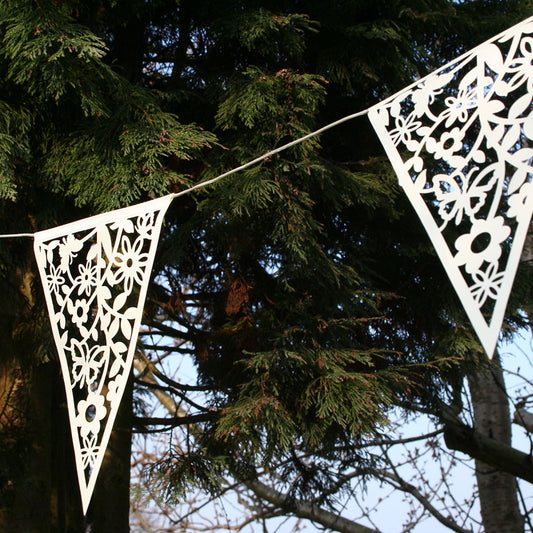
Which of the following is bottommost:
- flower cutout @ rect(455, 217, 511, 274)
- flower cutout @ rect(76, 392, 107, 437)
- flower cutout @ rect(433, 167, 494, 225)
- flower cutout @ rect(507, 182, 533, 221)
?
flower cutout @ rect(76, 392, 107, 437)

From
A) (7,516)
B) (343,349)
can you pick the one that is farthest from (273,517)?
(343,349)

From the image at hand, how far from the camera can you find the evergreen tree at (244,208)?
337cm

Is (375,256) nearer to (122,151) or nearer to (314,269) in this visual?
(314,269)

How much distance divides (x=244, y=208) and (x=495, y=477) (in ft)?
12.7

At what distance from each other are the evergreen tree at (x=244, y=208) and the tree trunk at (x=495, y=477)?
1569mm

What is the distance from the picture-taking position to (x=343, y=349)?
3.51 meters

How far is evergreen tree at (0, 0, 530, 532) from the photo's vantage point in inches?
133

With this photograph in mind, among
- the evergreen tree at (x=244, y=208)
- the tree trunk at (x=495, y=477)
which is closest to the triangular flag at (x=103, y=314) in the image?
the evergreen tree at (x=244, y=208)

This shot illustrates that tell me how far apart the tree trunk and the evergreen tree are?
61.8 inches

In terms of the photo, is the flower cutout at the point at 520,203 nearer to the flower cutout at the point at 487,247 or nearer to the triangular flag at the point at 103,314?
the flower cutout at the point at 487,247

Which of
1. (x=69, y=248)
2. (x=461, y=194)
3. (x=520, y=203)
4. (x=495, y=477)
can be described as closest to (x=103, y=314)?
(x=69, y=248)

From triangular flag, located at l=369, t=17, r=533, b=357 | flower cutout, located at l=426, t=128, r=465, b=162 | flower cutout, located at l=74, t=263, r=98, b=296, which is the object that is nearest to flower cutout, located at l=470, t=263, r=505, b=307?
triangular flag, located at l=369, t=17, r=533, b=357

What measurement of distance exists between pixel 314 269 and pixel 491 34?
203cm

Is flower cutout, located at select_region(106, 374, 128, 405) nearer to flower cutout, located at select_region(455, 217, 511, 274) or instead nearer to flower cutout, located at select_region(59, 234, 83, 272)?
flower cutout, located at select_region(59, 234, 83, 272)
